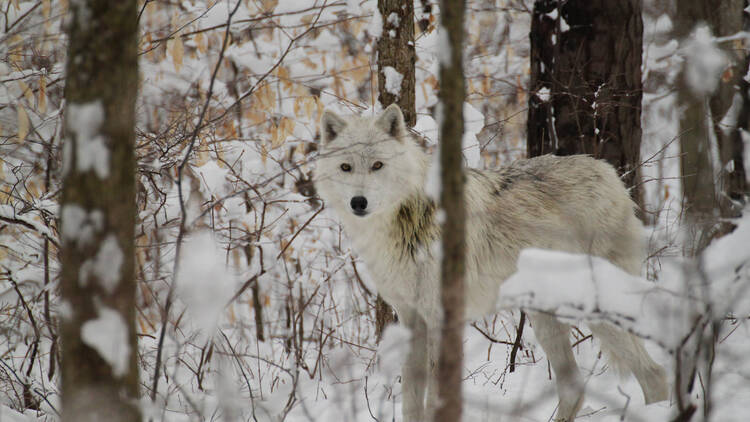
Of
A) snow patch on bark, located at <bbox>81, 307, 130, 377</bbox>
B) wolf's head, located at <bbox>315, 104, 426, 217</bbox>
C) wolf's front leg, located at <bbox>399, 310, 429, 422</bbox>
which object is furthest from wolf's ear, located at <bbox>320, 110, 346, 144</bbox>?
snow patch on bark, located at <bbox>81, 307, 130, 377</bbox>

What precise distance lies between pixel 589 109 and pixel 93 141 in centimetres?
455

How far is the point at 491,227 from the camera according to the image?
12.9 feet

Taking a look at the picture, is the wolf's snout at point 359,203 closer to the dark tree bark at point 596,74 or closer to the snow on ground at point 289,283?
the snow on ground at point 289,283

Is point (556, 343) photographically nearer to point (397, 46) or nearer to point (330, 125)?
point (330, 125)

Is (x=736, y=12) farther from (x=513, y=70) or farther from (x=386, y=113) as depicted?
(x=386, y=113)

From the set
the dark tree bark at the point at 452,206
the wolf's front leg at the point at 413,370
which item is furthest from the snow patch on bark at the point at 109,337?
the wolf's front leg at the point at 413,370

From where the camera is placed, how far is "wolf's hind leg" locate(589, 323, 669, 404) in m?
3.62

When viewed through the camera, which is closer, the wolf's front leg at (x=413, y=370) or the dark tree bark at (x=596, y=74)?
the wolf's front leg at (x=413, y=370)

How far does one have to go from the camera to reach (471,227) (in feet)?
12.5

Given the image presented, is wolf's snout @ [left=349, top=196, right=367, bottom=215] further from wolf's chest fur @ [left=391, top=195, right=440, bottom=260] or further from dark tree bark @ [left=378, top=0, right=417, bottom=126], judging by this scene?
dark tree bark @ [left=378, top=0, right=417, bottom=126]

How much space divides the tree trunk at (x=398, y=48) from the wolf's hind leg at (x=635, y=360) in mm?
2330

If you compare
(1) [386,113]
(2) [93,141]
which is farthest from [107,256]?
(1) [386,113]

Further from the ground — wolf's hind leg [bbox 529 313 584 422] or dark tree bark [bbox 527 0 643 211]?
dark tree bark [bbox 527 0 643 211]

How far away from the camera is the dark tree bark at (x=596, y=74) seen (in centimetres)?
510
